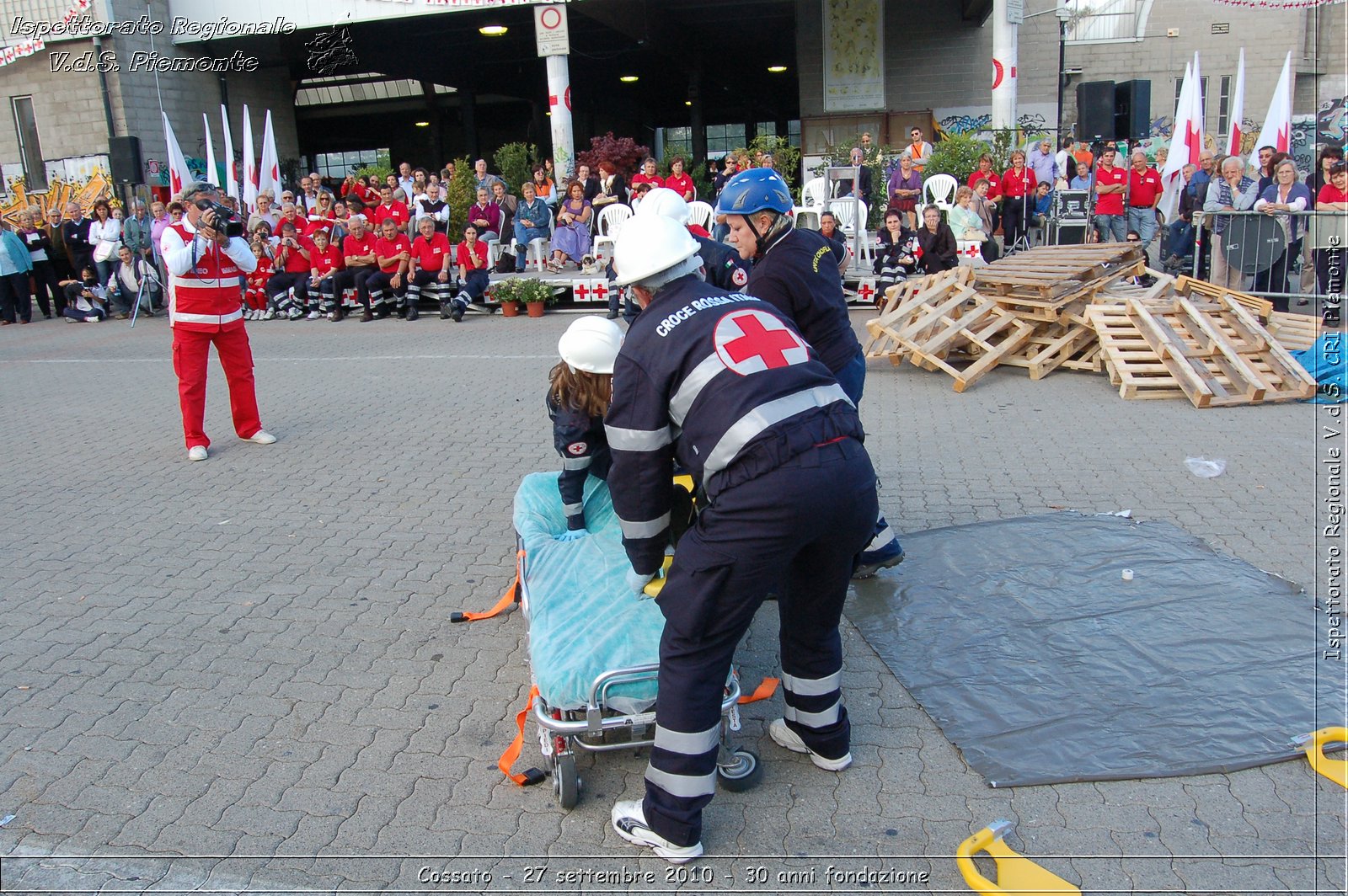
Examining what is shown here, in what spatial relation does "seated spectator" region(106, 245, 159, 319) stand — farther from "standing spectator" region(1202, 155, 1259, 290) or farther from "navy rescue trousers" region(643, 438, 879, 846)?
"navy rescue trousers" region(643, 438, 879, 846)

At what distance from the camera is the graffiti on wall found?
67.4 feet

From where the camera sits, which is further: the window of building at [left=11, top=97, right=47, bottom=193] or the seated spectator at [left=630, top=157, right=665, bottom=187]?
the window of building at [left=11, top=97, right=47, bottom=193]

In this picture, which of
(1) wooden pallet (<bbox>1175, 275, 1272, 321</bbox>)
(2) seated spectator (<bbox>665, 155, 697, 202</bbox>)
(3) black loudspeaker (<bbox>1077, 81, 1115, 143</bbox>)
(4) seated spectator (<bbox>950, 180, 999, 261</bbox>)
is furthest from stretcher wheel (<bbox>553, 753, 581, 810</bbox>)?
(3) black loudspeaker (<bbox>1077, 81, 1115, 143</bbox>)

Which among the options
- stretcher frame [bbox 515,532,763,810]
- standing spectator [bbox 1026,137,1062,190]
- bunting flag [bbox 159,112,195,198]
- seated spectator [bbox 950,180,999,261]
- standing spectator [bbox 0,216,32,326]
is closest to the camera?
stretcher frame [bbox 515,532,763,810]

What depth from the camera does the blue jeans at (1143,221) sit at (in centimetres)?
1478

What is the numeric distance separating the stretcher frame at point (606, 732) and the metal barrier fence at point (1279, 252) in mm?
9865

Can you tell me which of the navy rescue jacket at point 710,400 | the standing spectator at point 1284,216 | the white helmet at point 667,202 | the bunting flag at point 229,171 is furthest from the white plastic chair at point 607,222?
the navy rescue jacket at point 710,400

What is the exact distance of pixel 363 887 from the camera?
2.90m

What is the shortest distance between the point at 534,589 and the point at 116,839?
158 centimetres

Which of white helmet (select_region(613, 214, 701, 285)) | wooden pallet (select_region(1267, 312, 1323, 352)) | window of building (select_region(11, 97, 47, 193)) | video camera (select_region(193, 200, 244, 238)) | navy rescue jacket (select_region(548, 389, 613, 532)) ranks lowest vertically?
wooden pallet (select_region(1267, 312, 1323, 352))

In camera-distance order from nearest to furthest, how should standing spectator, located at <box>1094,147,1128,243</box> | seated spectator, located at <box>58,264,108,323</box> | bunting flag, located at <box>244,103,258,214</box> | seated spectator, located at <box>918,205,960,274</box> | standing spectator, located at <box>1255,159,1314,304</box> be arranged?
standing spectator, located at <box>1255,159,1314,304</box> → seated spectator, located at <box>918,205,960,274</box> → standing spectator, located at <box>1094,147,1128,243</box> → seated spectator, located at <box>58,264,108,323</box> → bunting flag, located at <box>244,103,258,214</box>

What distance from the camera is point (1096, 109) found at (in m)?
17.0

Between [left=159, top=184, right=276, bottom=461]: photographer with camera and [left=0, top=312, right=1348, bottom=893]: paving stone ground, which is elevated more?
[left=159, top=184, right=276, bottom=461]: photographer with camera

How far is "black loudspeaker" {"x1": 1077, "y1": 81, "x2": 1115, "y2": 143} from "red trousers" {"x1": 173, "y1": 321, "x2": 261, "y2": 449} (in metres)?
14.8
